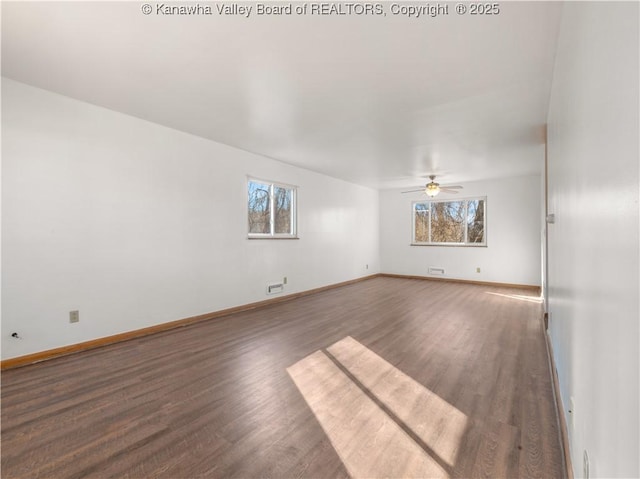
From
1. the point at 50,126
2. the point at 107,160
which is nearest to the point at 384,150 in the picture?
the point at 107,160

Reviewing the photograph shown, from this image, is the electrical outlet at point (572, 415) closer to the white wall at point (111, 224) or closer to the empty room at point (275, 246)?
the empty room at point (275, 246)

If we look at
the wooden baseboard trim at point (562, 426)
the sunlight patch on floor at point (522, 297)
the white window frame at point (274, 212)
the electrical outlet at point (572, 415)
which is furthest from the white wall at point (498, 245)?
the electrical outlet at point (572, 415)

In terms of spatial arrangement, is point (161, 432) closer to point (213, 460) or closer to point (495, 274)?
point (213, 460)

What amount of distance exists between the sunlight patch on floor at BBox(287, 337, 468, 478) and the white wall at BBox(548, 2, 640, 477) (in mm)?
622

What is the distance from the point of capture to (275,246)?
17.2ft

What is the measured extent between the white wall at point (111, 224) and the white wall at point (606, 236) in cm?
384

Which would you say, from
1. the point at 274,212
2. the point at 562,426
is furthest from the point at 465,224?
the point at 562,426

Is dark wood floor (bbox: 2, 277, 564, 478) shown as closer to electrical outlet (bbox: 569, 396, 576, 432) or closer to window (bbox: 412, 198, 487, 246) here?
electrical outlet (bbox: 569, 396, 576, 432)

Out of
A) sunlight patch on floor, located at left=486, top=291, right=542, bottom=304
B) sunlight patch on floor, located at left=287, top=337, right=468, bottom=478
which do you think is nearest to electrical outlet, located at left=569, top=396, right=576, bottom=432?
sunlight patch on floor, located at left=287, top=337, right=468, bottom=478

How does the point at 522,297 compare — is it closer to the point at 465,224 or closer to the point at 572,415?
the point at 465,224

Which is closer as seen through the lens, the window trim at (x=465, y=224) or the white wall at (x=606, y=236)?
the white wall at (x=606, y=236)

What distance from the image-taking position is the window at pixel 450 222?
7.13 m

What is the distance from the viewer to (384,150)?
4.59m

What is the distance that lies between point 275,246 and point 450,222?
4.65 meters
